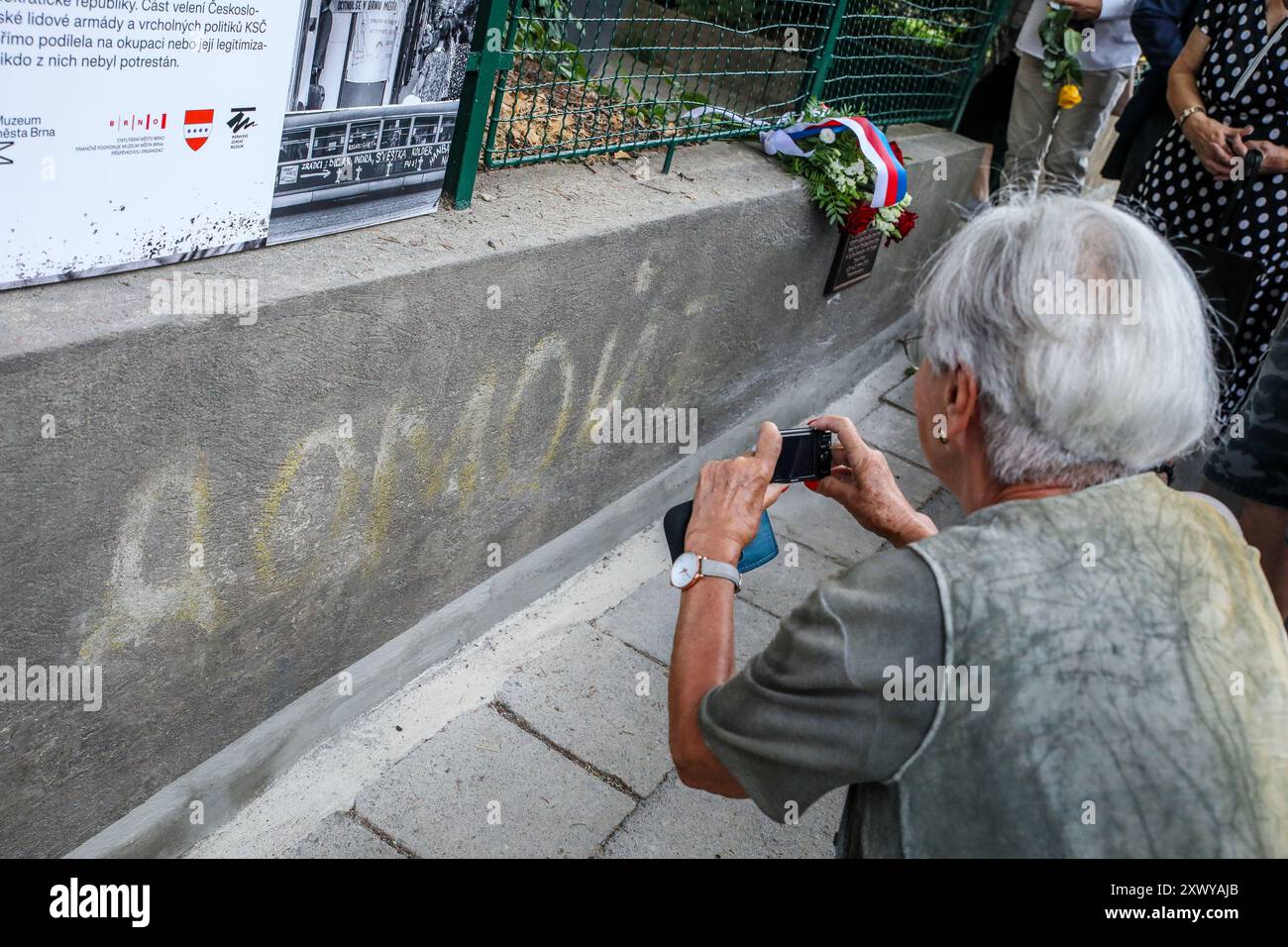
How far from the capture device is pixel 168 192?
2080 mm

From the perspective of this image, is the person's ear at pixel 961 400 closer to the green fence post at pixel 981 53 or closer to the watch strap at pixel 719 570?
the watch strap at pixel 719 570

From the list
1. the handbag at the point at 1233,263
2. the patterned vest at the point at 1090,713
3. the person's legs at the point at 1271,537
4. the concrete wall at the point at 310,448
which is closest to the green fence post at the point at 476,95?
the concrete wall at the point at 310,448

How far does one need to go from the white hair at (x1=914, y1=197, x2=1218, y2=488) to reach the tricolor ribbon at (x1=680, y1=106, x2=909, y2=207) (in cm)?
268

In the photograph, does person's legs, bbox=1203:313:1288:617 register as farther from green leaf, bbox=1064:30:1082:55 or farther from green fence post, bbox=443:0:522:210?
green fence post, bbox=443:0:522:210

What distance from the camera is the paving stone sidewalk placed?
2.87 m

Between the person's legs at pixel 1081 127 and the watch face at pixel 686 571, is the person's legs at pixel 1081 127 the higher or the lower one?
the higher one

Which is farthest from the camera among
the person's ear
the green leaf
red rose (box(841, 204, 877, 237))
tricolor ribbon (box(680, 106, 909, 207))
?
the green leaf

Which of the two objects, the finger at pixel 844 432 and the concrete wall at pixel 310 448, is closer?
the concrete wall at pixel 310 448

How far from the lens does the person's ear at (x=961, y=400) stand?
5.53 ft

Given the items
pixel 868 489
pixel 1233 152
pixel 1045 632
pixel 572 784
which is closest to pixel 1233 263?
pixel 1233 152

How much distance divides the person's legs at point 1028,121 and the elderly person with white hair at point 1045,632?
4423mm

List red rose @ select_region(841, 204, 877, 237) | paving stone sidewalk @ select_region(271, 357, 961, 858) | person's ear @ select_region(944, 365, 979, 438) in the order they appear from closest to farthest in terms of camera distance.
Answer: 1. person's ear @ select_region(944, 365, 979, 438)
2. paving stone sidewalk @ select_region(271, 357, 961, 858)
3. red rose @ select_region(841, 204, 877, 237)
